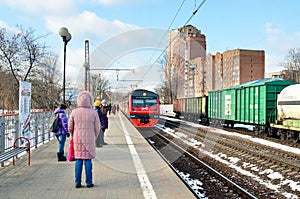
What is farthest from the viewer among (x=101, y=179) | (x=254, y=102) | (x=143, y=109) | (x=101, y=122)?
(x=143, y=109)

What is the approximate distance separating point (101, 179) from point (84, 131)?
1.47 metres

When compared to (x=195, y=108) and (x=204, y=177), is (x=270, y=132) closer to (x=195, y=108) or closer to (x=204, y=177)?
(x=204, y=177)

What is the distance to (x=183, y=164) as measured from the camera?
1109cm

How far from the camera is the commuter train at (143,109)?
75.2 ft

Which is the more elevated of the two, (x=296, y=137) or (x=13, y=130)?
(x=13, y=130)

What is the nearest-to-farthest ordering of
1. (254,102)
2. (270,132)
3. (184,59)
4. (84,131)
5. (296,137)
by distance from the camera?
(84,131)
(296,137)
(270,132)
(254,102)
(184,59)

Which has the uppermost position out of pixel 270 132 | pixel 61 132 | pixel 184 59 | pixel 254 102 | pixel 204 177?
pixel 184 59

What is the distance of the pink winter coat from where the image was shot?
6.27 m

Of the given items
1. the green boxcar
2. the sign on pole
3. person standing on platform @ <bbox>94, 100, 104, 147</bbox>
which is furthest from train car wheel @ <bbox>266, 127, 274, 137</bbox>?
the sign on pole

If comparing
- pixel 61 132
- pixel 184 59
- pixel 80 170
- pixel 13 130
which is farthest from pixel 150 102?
pixel 184 59

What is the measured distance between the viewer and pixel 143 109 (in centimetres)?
2309

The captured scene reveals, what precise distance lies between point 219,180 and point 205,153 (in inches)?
187

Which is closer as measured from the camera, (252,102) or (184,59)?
(252,102)

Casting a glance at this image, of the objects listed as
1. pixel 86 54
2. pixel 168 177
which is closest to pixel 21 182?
pixel 168 177
